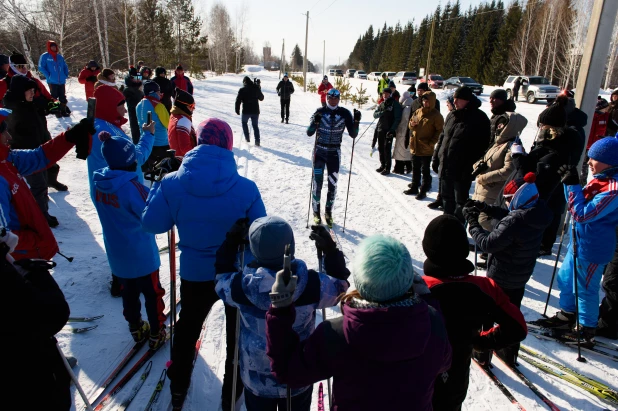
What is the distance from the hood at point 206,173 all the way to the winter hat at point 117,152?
0.75 metres

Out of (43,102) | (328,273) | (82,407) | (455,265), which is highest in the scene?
(43,102)

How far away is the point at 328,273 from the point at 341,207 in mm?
4473

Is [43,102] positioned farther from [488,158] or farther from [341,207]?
[488,158]

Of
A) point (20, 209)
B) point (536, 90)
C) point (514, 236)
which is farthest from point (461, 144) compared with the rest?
point (536, 90)

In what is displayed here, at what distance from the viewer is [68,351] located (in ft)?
9.70

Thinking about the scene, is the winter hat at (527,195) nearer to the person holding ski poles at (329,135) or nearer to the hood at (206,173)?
the hood at (206,173)

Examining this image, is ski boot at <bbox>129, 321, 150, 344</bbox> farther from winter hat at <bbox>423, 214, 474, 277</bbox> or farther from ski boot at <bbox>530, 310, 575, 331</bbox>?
ski boot at <bbox>530, 310, 575, 331</bbox>

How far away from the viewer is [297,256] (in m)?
4.58

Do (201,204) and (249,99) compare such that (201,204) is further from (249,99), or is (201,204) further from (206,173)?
(249,99)

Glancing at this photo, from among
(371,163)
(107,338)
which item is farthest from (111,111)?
(371,163)

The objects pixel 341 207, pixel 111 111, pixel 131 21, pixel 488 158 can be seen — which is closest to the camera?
pixel 111 111

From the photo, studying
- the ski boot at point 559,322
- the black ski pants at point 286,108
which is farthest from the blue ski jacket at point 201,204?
the black ski pants at point 286,108

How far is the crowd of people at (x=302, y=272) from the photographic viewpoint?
52.7 inches

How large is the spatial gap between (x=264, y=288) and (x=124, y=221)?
1.66 meters
